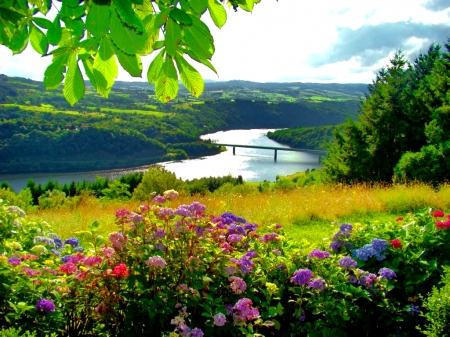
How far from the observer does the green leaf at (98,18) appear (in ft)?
3.30

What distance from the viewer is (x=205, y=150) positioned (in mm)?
78500

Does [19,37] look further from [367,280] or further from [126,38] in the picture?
[367,280]

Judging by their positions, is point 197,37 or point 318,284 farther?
point 318,284

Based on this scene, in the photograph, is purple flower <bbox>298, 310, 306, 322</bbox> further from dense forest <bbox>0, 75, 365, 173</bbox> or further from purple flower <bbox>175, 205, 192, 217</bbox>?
dense forest <bbox>0, 75, 365, 173</bbox>

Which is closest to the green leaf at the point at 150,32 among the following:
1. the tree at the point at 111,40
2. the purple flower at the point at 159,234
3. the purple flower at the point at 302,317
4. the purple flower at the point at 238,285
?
the tree at the point at 111,40

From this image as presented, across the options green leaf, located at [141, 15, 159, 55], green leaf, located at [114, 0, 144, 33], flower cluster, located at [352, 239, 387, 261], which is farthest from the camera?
flower cluster, located at [352, 239, 387, 261]

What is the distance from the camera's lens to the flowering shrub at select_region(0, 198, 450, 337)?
7.09 ft

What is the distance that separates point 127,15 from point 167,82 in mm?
331

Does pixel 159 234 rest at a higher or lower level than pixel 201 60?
lower

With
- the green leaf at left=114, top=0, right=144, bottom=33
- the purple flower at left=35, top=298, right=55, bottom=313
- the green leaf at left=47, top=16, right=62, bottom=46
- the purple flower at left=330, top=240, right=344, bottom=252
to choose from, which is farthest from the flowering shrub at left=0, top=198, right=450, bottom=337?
the green leaf at left=114, top=0, right=144, bottom=33

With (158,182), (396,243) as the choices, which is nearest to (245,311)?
(396,243)

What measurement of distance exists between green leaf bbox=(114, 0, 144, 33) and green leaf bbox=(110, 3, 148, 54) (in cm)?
1

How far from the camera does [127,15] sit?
994 millimetres

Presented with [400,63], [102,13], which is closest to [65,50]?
[102,13]
